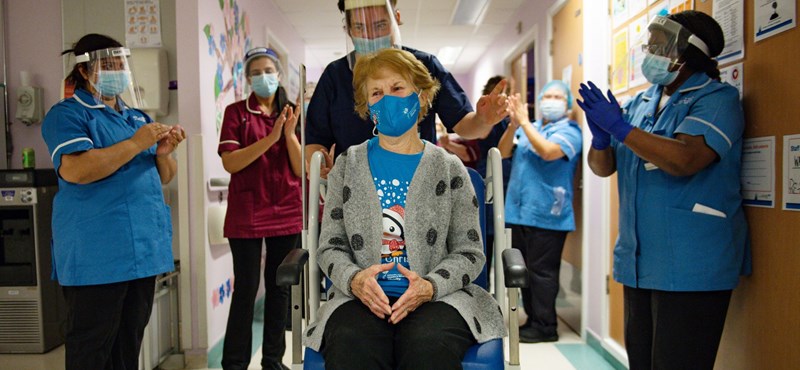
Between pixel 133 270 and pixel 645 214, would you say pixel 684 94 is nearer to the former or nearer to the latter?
pixel 645 214

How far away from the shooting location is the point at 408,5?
492 cm

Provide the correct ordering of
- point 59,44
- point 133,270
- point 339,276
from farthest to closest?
1. point 59,44
2. point 133,270
3. point 339,276

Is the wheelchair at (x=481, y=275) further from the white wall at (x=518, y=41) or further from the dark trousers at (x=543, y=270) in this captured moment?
the white wall at (x=518, y=41)

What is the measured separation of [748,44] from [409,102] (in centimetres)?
113

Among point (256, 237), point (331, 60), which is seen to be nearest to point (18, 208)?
point (256, 237)

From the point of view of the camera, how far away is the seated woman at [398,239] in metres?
1.38

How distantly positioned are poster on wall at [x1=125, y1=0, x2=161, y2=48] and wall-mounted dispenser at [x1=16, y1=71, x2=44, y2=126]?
684 mm

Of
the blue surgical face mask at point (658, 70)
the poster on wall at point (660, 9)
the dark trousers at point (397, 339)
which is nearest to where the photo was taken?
the dark trousers at point (397, 339)

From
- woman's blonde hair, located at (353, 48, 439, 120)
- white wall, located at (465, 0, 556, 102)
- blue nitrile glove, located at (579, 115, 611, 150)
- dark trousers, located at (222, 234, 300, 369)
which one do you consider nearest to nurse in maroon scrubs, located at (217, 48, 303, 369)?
dark trousers, located at (222, 234, 300, 369)

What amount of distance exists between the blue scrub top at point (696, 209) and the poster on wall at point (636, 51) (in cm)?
78

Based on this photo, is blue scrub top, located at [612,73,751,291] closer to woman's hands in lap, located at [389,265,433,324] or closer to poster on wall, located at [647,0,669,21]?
poster on wall, located at [647,0,669,21]

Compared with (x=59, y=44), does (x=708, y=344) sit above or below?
below

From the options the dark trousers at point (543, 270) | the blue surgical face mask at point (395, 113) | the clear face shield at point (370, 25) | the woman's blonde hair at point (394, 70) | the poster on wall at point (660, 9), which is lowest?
the dark trousers at point (543, 270)

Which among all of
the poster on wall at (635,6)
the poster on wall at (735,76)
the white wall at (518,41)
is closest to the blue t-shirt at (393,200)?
the poster on wall at (735,76)
